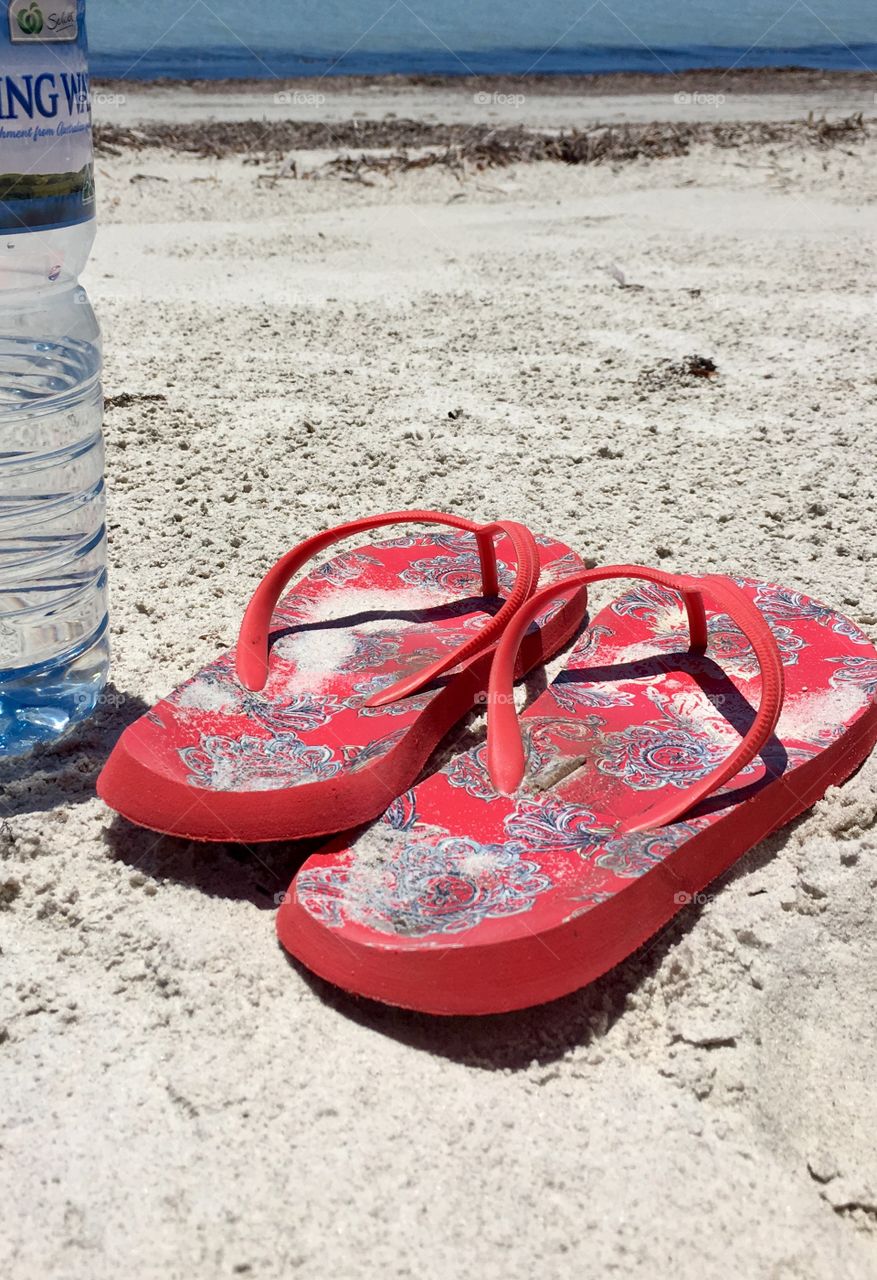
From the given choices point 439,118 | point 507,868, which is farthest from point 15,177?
point 439,118

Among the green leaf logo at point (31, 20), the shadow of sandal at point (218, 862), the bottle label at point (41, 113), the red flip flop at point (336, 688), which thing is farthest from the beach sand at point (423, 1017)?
the green leaf logo at point (31, 20)

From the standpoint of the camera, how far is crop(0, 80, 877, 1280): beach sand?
1.20 meters

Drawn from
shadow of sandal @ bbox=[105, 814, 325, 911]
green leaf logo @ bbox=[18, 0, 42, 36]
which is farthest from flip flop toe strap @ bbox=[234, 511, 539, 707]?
green leaf logo @ bbox=[18, 0, 42, 36]

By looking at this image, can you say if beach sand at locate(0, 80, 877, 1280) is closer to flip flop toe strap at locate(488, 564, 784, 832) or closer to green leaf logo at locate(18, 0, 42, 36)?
flip flop toe strap at locate(488, 564, 784, 832)

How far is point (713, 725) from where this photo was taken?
181 cm

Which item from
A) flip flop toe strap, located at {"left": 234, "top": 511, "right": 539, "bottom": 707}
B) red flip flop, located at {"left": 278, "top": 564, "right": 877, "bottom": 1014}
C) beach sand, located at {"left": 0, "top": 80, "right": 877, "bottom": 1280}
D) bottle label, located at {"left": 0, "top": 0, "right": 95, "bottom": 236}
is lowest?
beach sand, located at {"left": 0, "top": 80, "right": 877, "bottom": 1280}

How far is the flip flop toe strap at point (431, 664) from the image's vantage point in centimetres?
186

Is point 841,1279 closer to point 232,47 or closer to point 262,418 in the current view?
point 262,418

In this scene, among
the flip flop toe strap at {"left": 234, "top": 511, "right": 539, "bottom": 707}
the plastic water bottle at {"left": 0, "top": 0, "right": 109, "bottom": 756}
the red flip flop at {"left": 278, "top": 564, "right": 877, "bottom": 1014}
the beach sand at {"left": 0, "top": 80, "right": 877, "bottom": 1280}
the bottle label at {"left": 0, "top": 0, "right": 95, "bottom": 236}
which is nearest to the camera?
the beach sand at {"left": 0, "top": 80, "right": 877, "bottom": 1280}

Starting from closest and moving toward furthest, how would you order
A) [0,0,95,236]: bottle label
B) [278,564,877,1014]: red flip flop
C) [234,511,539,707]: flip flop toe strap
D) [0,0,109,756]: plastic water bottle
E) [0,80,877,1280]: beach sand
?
[0,80,877,1280]: beach sand < [278,564,877,1014]: red flip flop < [0,0,95,236]: bottle label < [234,511,539,707]: flip flop toe strap < [0,0,109,756]: plastic water bottle

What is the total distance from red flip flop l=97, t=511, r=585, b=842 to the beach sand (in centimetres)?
14

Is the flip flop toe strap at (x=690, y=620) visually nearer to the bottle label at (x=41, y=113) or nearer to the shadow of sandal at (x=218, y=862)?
the shadow of sandal at (x=218, y=862)

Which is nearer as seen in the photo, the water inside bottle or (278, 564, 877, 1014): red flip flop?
(278, 564, 877, 1014): red flip flop

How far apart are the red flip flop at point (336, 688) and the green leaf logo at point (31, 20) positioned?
0.87m
